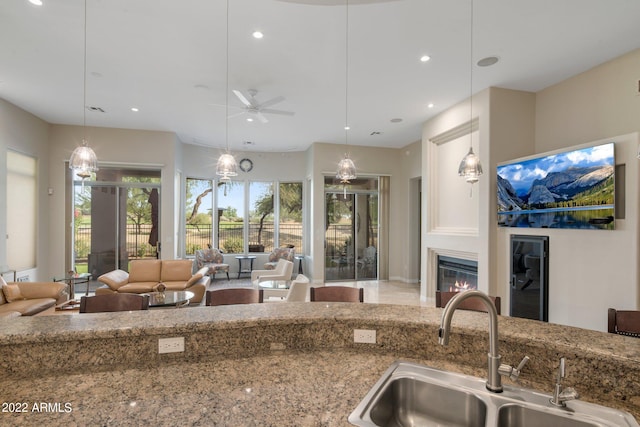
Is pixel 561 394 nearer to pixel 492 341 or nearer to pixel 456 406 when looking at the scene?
pixel 492 341

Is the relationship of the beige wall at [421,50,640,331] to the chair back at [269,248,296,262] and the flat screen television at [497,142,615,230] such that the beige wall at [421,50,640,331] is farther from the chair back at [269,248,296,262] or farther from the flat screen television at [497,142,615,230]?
the chair back at [269,248,296,262]

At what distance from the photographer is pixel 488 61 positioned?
3.61m

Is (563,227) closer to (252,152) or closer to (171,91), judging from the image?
(171,91)

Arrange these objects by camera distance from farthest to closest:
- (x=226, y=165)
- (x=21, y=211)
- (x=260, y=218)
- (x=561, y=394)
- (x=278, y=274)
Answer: (x=260, y=218)
(x=278, y=274)
(x=21, y=211)
(x=226, y=165)
(x=561, y=394)

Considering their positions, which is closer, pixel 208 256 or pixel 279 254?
pixel 208 256

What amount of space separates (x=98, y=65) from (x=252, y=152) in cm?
456

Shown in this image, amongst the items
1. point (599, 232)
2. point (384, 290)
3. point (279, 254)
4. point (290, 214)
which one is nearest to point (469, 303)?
point (599, 232)

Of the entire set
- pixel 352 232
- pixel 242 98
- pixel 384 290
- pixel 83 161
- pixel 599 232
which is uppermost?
pixel 242 98

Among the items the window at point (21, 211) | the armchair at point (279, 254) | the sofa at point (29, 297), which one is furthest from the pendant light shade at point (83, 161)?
the armchair at point (279, 254)

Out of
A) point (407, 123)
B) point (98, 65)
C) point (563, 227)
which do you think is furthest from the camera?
point (407, 123)

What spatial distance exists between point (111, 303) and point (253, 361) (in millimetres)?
1573

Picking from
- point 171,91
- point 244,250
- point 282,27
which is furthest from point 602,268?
point 244,250

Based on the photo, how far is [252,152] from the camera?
26.9ft

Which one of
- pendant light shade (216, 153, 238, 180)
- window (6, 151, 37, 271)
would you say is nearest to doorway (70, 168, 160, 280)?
window (6, 151, 37, 271)
